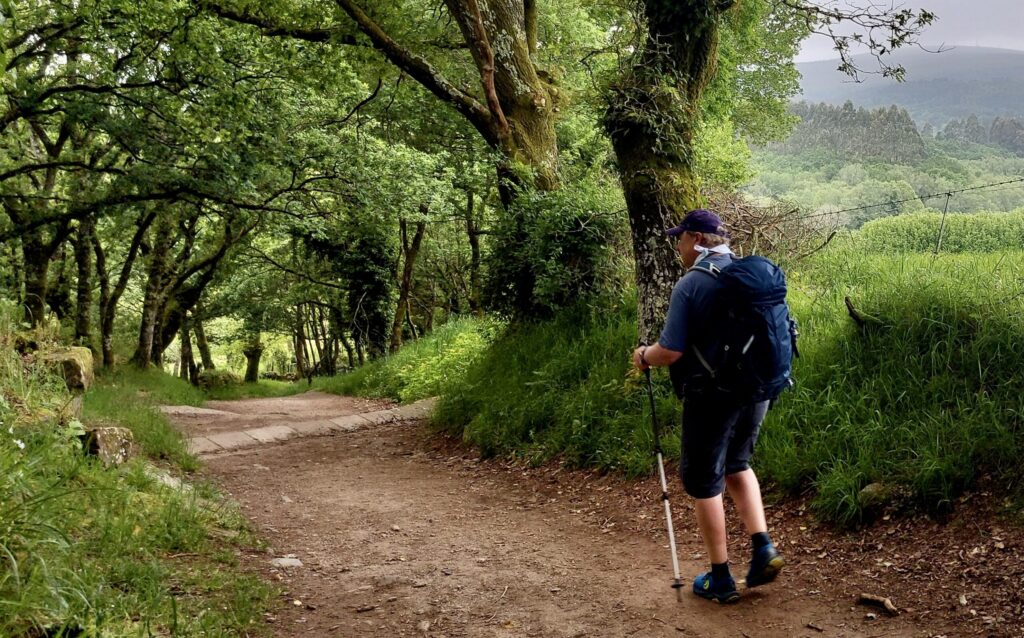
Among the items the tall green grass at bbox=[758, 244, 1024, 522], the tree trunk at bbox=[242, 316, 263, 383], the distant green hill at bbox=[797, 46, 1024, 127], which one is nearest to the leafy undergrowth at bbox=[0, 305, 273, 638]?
the tall green grass at bbox=[758, 244, 1024, 522]

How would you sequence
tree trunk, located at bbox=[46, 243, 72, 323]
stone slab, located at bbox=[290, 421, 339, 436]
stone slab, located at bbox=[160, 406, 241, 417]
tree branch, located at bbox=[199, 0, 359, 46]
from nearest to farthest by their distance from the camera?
tree branch, located at bbox=[199, 0, 359, 46]
stone slab, located at bbox=[290, 421, 339, 436]
stone slab, located at bbox=[160, 406, 241, 417]
tree trunk, located at bbox=[46, 243, 72, 323]

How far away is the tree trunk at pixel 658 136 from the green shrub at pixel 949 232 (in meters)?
2.25

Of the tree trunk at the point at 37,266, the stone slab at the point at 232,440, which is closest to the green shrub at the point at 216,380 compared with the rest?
the tree trunk at the point at 37,266

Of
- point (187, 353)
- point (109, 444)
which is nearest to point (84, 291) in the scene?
point (187, 353)

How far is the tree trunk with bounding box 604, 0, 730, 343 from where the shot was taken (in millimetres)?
6953

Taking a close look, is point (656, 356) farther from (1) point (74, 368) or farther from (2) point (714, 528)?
(1) point (74, 368)

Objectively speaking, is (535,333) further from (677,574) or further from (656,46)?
(677,574)

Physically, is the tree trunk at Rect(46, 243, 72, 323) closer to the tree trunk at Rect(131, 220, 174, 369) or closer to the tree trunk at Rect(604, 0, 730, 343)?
the tree trunk at Rect(131, 220, 174, 369)

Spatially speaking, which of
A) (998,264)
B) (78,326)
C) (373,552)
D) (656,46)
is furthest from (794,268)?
(78,326)

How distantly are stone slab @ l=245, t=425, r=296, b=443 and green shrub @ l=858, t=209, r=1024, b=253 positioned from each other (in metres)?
8.44

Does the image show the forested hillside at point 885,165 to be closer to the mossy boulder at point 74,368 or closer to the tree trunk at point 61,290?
the mossy boulder at point 74,368

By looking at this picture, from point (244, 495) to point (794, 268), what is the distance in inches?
244

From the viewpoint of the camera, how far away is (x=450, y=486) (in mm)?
7230

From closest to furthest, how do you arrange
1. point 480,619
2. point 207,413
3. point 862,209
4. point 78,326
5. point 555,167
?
point 480,619 → point 862,209 → point 555,167 → point 207,413 → point 78,326
